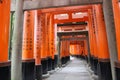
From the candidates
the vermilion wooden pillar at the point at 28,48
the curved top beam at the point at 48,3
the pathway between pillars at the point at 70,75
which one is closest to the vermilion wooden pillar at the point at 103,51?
the curved top beam at the point at 48,3

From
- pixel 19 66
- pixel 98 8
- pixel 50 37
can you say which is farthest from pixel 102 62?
pixel 50 37

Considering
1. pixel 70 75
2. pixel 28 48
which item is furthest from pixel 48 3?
pixel 70 75

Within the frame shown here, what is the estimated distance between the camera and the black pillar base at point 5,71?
12.8 ft

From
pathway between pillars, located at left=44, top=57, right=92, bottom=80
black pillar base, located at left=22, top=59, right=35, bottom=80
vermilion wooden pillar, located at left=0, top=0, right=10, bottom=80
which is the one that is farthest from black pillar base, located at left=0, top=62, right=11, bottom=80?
pathway between pillars, located at left=44, top=57, right=92, bottom=80

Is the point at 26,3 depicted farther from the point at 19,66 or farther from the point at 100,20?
the point at 100,20

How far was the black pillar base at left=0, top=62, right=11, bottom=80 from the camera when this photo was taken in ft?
12.8

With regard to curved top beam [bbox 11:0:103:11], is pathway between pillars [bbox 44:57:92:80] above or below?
below

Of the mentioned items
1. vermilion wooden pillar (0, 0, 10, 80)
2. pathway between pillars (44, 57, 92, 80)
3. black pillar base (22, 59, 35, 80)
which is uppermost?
vermilion wooden pillar (0, 0, 10, 80)

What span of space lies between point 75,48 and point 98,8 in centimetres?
3734

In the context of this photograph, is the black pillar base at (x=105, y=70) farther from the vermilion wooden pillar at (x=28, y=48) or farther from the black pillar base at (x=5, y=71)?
the black pillar base at (x=5, y=71)

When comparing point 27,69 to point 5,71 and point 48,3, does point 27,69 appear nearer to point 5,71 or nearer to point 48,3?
point 48,3

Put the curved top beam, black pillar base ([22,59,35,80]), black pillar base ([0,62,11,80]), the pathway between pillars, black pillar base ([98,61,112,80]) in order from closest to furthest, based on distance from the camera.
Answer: black pillar base ([0,62,11,80])
black pillar base ([98,61,112,80])
the curved top beam
black pillar base ([22,59,35,80])
the pathway between pillars

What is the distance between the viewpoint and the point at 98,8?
7316 millimetres

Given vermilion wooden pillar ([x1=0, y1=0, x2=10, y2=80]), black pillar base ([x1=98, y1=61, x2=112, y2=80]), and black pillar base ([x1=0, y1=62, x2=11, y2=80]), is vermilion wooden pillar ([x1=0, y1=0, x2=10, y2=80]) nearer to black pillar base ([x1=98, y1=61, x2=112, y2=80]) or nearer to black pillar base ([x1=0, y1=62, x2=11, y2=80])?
black pillar base ([x1=0, y1=62, x2=11, y2=80])
